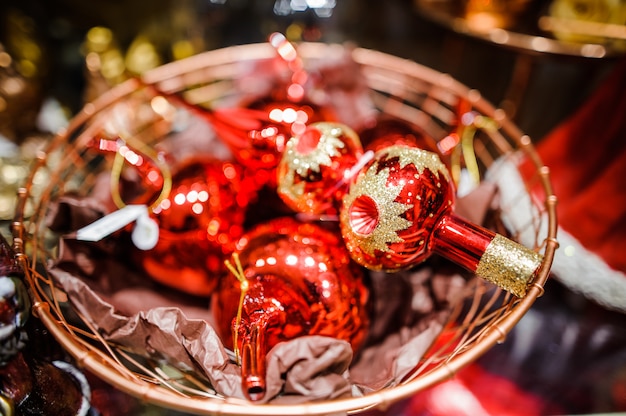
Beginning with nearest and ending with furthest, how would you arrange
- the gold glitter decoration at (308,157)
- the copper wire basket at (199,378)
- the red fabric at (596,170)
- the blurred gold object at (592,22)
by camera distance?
the copper wire basket at (199,378) → the gold glitter decoration at (308,157) → the red fabric at (596,170) → the blurred gold object at (592,22)

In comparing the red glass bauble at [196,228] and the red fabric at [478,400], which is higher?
the red glass bauble at [196,228]

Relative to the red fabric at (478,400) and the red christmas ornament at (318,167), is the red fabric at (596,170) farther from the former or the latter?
the red christmas ornament at (318,167)

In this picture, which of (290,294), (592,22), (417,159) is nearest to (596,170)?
(592,22)

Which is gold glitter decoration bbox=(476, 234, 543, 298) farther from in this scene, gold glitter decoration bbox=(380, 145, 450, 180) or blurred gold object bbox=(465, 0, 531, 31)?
blurred gold object bbox=(465, 0, 531, 31)

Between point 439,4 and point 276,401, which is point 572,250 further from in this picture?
point 439,4

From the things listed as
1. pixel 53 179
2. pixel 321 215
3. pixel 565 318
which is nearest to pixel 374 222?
pixel 321 215

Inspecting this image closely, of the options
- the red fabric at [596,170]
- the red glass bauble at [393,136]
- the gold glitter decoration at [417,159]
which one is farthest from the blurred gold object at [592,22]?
the gold glitter decoration at [417,159]

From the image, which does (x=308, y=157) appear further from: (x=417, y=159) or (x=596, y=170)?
(x=596, y=170)
